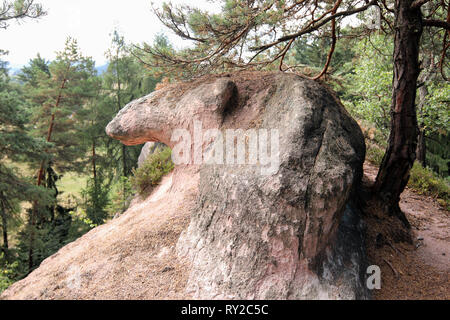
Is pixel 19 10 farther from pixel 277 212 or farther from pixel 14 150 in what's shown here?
pixel 277 212

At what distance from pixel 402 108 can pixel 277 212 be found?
Answer: 2837 millimetres

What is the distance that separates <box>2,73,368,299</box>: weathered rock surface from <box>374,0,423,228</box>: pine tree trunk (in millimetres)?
595

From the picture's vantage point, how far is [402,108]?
4.29 m

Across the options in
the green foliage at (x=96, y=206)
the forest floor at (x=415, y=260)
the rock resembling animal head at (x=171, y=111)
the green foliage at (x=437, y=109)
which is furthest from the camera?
the green foliage at (x=96, y=206)

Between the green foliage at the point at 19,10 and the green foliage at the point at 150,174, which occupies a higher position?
the green foliage at the point at 19,10

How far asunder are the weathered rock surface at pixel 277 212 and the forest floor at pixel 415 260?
459 millimetres

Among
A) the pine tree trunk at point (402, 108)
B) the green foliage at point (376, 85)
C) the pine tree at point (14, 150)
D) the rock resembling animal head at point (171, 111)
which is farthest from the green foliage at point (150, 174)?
the green foliage at point (376, 85)

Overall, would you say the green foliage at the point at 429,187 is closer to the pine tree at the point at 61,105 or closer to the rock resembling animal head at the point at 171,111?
the rock resembling animal head at the point at 171,111

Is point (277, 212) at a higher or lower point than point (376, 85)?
lower

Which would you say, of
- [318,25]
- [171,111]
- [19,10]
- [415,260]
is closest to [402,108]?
[318,25]

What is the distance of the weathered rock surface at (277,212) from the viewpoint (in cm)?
314
